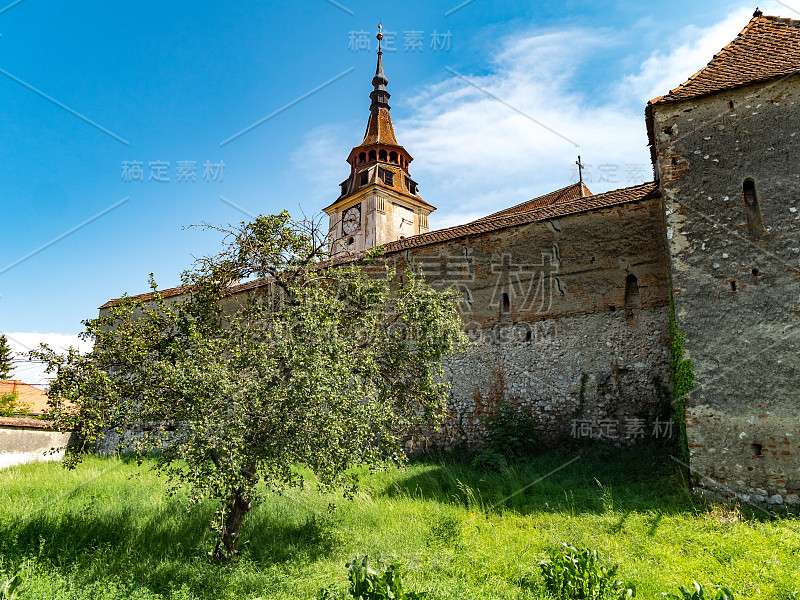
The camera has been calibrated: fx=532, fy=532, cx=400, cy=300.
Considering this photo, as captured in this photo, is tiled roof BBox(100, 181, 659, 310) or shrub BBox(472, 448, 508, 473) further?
tiled roof BBox(100, 181, 659, 310)

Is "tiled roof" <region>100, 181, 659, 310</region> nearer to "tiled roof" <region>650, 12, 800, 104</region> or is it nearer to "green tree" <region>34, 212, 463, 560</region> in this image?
"tiled roof" <region>650, 12, 800, 104</region>

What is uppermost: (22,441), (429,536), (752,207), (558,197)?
(558,197)

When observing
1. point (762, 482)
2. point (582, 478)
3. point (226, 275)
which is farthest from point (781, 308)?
point (226, 275)

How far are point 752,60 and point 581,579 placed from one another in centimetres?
989

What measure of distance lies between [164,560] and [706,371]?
8.81 metres

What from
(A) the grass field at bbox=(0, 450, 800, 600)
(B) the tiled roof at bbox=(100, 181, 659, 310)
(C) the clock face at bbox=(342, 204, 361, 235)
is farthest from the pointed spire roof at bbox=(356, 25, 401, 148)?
(A) the grass field at bbox=(0, 450, 800, 600)

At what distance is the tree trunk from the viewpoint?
7.50m

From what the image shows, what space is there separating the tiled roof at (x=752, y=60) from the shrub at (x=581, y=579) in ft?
26.8

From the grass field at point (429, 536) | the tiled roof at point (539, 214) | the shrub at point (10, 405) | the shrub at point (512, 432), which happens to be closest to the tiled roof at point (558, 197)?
the tiled roof at point (539, 214)

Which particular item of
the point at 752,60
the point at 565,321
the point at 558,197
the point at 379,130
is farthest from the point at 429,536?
the point at 379,130

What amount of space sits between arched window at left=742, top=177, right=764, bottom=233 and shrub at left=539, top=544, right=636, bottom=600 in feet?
20.4

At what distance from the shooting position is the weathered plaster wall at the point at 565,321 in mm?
11359

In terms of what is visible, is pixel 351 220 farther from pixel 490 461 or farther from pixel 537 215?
pixel 490 461

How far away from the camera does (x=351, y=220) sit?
36.7 metres
